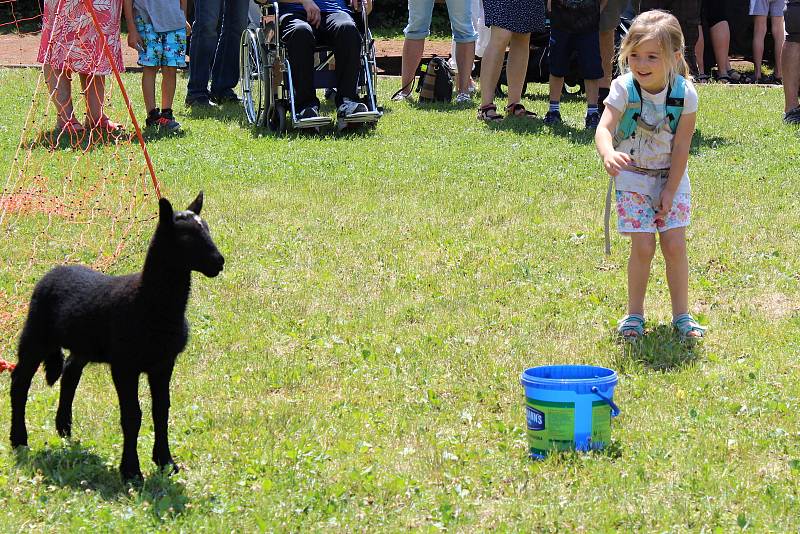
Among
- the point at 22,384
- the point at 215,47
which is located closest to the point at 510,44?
the point at 215,47

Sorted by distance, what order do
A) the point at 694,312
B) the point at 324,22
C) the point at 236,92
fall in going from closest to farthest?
1. the point at 694,312
2. the point at 324,22
3. the point at 236,92

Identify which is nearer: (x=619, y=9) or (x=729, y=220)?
(x=729, y=220)

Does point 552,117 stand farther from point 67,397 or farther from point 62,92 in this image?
point 67,397

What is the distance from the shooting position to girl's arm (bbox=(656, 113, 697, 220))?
214 inches

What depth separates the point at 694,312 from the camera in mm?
6094

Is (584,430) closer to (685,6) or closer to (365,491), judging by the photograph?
(365,491)

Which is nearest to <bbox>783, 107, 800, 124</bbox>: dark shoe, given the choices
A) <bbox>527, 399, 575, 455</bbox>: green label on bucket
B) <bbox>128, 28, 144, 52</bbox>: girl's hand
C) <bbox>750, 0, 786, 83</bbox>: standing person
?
<bbox>750, 0, 786, 83</bbox>: standing person

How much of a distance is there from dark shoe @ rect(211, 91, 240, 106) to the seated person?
2.59 metres

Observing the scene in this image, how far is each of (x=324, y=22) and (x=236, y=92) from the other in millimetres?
3789

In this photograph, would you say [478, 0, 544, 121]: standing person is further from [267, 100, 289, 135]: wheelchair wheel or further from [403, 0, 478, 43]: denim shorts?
[267, 100, 289, 135]: wheelchair wheel

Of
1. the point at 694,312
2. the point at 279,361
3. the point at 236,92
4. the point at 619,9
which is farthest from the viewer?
the point at 236,92

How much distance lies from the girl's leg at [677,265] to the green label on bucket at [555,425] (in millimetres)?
1743

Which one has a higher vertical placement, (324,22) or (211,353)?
(324,22)

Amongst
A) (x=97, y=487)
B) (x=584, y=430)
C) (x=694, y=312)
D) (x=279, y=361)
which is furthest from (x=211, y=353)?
(x=694, y=312)
